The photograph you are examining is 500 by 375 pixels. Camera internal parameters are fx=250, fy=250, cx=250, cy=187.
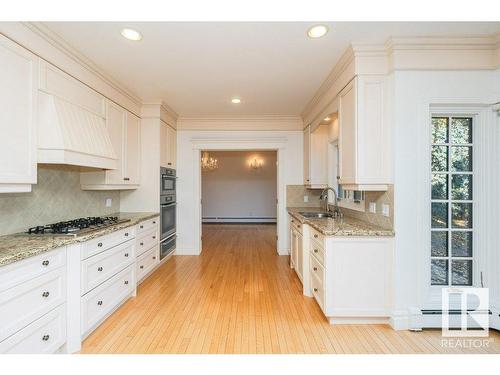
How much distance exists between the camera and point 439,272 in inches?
91.0

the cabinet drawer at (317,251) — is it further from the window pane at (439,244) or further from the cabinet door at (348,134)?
the window pane at (439,244)

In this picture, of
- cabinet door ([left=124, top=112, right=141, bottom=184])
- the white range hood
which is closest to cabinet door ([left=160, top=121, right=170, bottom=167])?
cabinet door ([left=124, top=112, right=141, bottom=184])

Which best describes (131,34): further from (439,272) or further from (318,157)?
(439,272)

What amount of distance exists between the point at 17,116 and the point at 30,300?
4.25 feet

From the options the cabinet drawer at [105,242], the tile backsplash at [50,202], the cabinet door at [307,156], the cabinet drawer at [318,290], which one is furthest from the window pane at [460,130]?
the tile backsplash at [50,202]

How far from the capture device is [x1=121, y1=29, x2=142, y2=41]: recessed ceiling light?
6.75ft

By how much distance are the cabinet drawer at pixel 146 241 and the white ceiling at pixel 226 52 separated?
6.41 ft

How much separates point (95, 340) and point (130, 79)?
2740 mm

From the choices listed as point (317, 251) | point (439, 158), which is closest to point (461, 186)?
point (439, 158)

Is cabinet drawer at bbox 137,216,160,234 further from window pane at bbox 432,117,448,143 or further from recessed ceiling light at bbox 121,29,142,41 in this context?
window pane at bbox 432,117,448,143

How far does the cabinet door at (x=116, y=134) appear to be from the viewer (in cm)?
305

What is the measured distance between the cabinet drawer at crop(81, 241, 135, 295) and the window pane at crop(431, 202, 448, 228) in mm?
3057

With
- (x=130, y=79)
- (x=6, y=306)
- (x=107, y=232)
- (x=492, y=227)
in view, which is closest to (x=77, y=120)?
(x=130, y=79)

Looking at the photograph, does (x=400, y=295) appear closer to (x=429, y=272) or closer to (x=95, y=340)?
(x=429, y=272)
